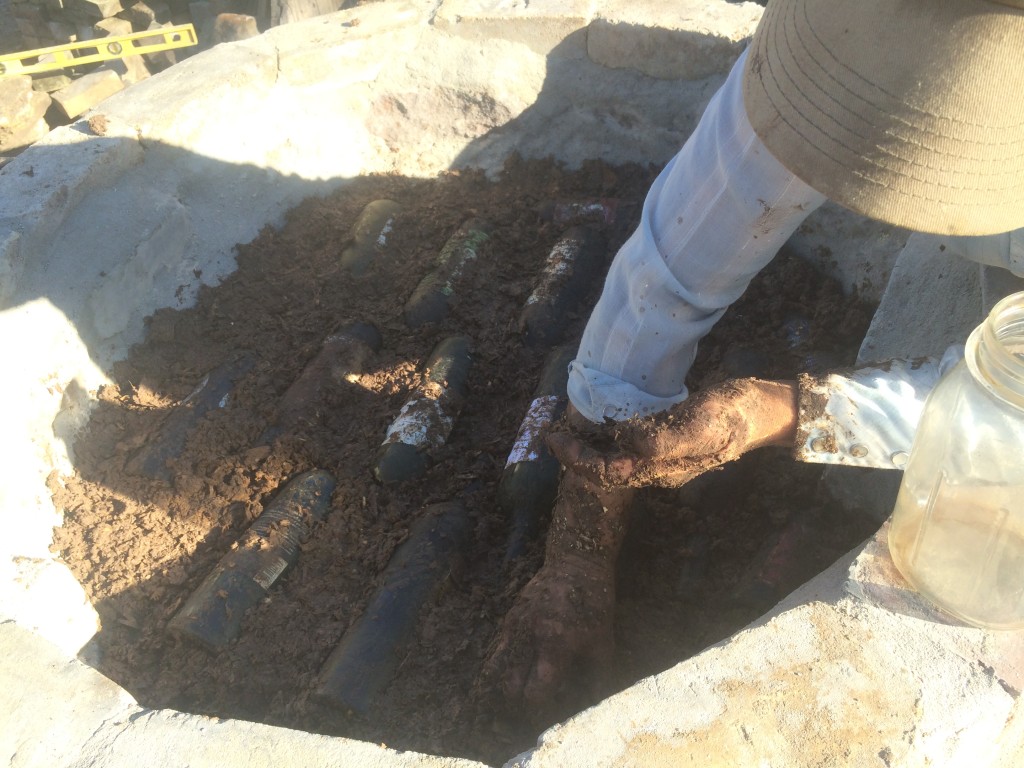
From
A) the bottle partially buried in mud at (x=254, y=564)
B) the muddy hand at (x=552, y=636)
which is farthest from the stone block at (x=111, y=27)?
the muddy hand at (x=552, y=636)

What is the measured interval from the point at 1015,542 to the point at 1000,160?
80 cm

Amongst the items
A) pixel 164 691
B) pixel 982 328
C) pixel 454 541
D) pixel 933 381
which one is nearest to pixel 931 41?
pixel 982 328

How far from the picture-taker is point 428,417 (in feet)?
9.98

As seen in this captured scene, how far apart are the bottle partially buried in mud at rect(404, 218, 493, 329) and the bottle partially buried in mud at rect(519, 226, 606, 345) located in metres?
0.35

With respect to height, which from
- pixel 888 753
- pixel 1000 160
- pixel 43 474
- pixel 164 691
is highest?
pixel 1000 160

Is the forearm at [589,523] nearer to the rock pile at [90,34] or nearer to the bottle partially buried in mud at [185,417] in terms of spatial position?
the bottle partially buried in mud at [185,417]

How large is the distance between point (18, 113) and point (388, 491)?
4485mm

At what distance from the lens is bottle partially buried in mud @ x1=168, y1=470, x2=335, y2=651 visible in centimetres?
247

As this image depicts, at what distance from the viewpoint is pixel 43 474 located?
2.75 meters

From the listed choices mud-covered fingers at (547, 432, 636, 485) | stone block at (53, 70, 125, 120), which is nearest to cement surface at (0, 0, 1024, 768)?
mud-covered fingers at (547, 432, 636, 485)

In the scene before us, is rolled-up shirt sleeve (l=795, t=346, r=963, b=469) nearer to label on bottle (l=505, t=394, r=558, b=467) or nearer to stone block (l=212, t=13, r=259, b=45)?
label on bottle (l=505, t=394, r=558, b=467)

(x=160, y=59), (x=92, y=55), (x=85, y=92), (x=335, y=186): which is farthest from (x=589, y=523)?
(x=160, y=59)

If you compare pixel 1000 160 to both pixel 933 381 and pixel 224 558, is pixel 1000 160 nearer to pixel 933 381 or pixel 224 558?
pixel 933 381

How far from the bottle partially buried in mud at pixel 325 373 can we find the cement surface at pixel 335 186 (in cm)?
71
